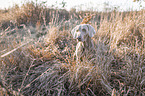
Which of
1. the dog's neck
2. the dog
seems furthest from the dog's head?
the dog's neck

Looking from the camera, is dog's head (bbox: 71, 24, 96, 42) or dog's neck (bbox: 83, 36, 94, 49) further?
dog's neck (bbox: 83, 36, 94, 49)

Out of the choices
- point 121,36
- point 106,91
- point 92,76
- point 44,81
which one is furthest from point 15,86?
point 121,36

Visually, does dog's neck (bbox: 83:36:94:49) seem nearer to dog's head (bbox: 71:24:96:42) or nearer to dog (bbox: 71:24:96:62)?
dog (bbox: 71:24:96:62)

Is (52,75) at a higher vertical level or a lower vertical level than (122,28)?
lower

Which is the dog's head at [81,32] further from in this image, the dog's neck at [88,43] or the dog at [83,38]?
the dog's neck at [88,43]

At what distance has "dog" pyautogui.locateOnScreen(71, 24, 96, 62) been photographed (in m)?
1.89

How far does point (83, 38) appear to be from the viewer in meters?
1.93

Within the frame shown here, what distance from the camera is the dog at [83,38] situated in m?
1.89

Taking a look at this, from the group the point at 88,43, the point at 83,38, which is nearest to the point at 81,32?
the point at 83,38

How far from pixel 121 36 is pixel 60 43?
1776 mm

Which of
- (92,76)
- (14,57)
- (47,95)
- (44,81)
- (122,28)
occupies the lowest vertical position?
(47,95)

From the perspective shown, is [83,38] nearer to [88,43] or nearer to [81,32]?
[81,32]

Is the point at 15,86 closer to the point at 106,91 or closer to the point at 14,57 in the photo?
the point at 14,57

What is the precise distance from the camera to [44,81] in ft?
5.89
